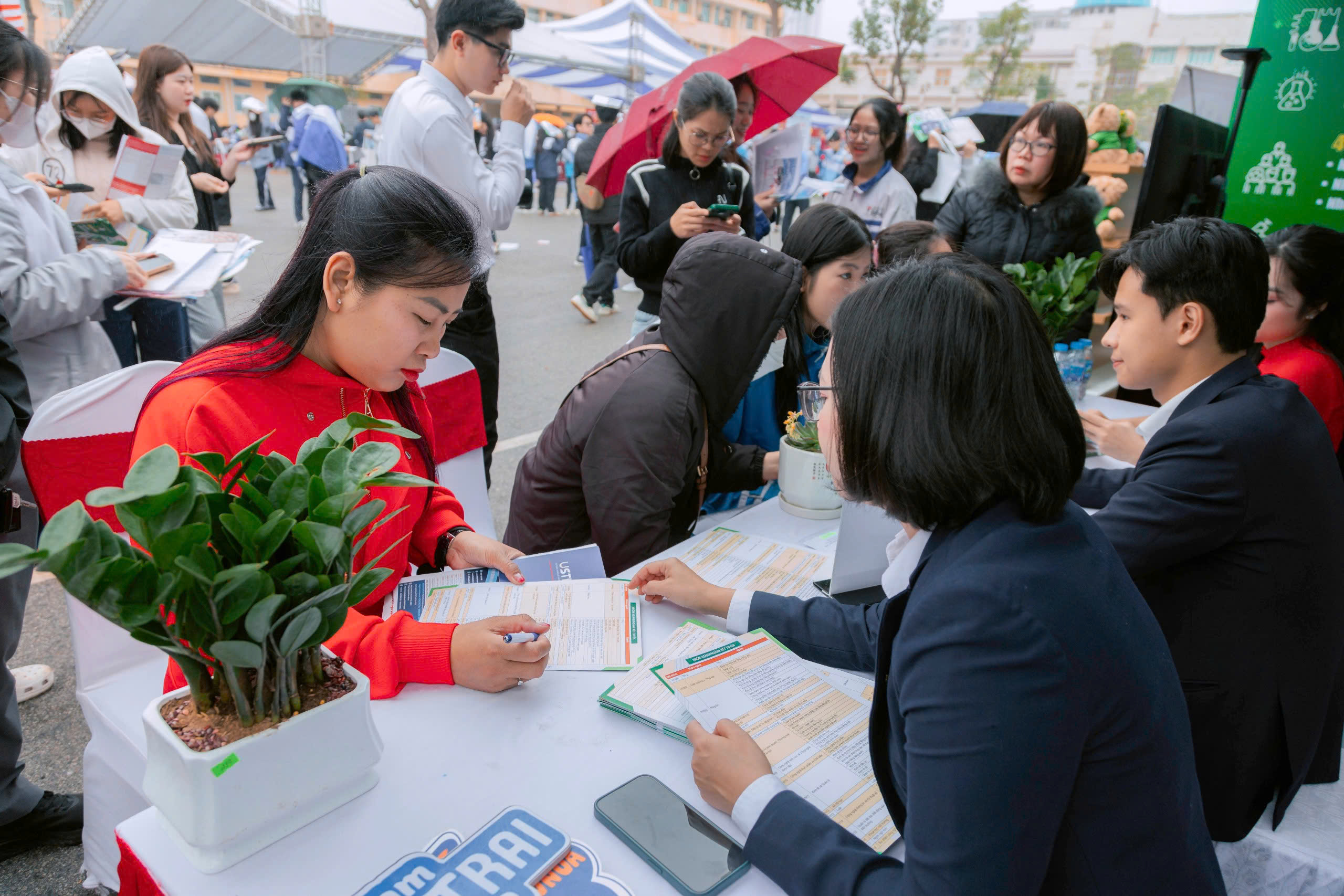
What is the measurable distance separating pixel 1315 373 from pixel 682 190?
2268mm

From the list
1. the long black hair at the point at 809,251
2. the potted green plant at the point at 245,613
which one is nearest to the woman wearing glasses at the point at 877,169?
the long black hair at the point at 809,251

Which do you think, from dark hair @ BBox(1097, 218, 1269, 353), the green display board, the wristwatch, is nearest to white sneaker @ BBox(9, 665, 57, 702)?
the wristwatch

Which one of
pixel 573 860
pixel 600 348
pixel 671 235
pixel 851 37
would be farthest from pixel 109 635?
pixel 851 37

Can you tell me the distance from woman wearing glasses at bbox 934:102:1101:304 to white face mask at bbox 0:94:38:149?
9.67ft

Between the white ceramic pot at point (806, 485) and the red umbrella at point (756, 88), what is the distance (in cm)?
244

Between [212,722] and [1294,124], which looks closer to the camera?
[212,722]

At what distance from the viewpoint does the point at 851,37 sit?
85.0 feet

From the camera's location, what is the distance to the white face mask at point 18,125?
1791 millimetres

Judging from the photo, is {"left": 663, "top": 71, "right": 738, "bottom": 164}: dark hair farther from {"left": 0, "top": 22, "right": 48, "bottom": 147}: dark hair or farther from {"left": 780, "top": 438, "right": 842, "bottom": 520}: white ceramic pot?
{"left": 0, "top": 22, "right": 48, "bottom": 147}: dark hair

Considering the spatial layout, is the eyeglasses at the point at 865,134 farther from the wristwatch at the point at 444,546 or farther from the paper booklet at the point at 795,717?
the paper booklet at the point at 795,717

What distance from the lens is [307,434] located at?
4.26 ft

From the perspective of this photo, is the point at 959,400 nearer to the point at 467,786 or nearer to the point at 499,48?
the point at 467,786

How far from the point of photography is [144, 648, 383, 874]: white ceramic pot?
789mm

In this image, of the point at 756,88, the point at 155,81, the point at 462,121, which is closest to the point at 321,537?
the point at 462,121
